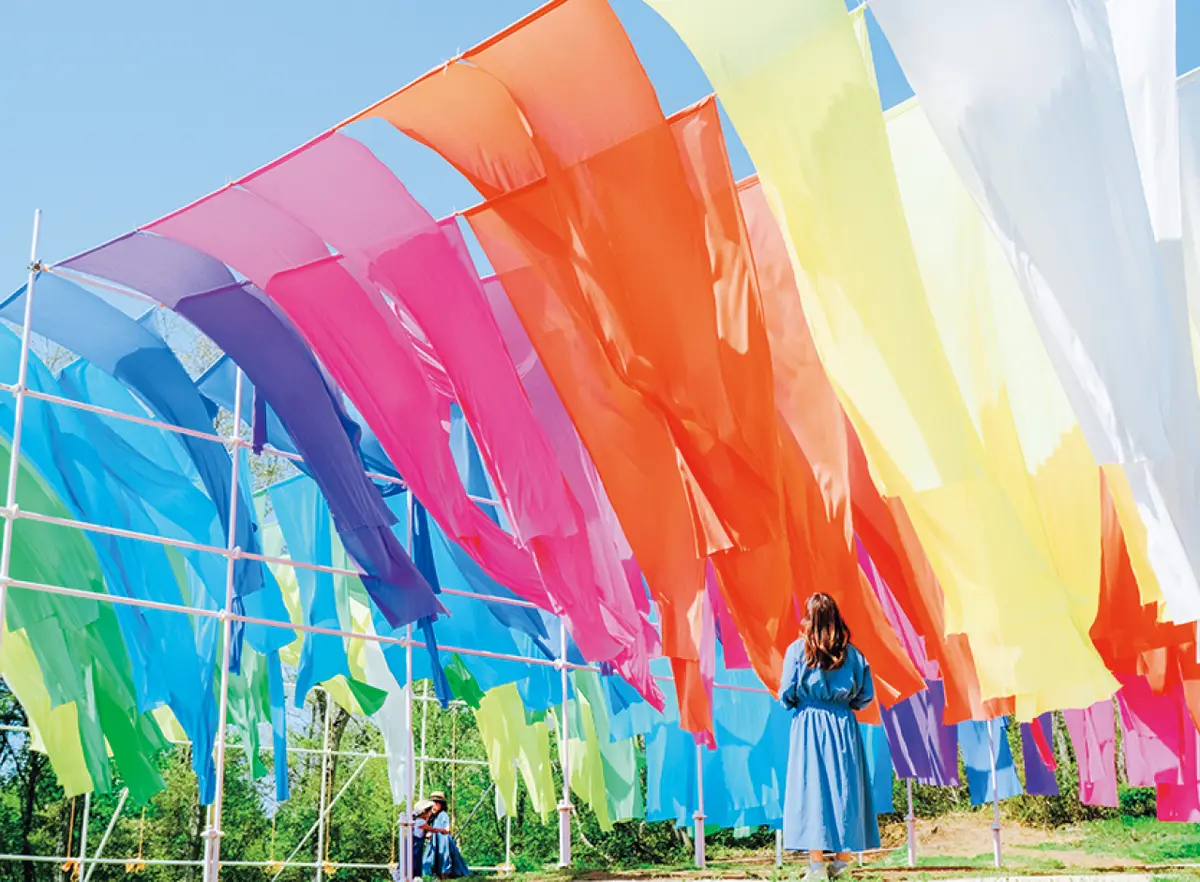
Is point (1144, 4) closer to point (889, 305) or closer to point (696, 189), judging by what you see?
point (889, 305)

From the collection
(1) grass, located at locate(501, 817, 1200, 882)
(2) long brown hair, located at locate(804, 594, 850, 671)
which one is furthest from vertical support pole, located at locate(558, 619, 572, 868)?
(1) grass, located at locate(501, 817, 1200, 882)

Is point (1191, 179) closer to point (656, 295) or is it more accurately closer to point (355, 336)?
point (656, 295)

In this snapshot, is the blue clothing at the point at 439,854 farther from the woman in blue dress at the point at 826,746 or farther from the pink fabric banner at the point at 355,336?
the woman in blue dress at the point at 826,746

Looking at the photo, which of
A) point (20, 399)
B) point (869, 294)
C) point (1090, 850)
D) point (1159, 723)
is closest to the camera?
point (869, 294)

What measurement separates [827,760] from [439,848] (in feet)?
14.0

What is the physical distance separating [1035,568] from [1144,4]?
81.3 inches

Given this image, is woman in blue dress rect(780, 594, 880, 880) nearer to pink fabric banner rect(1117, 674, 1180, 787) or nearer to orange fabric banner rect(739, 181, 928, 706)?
orange fabric banner rect(739, 181, 928, 706)

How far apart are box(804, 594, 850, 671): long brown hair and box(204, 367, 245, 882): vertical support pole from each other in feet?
12.4

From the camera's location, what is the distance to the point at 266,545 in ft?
40.2

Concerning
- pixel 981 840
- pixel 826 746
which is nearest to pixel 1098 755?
pixel 826 746

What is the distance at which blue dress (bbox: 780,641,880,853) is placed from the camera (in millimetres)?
4594

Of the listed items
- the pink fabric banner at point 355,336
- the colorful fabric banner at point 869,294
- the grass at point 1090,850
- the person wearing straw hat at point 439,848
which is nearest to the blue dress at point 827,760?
the colorful fabric banner at point 869,294

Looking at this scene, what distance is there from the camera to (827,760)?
465 centimetres

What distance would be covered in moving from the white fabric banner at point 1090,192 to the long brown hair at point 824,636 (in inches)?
44.7
